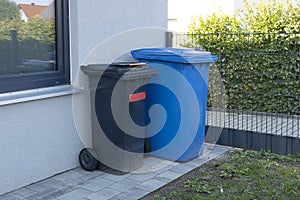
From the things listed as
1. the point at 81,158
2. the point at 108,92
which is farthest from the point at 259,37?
the point at 81,158

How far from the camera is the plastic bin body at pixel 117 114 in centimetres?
427

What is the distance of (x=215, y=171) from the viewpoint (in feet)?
15.1

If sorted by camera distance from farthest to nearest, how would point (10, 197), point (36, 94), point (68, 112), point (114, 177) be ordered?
point (68, 112)
point (114, 177)
point (36, 94)
point (10, 197)

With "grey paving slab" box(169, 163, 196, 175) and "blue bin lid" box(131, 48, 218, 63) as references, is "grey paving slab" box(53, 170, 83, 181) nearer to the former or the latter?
"grey paving slab" box(169, 163, 196, 175)

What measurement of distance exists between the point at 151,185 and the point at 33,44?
77.2 inches

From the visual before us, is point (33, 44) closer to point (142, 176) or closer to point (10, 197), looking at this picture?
point (10, 197)

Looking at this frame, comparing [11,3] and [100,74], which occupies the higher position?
[11,3]

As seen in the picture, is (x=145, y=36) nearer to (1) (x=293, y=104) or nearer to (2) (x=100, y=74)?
(2) (x=100, y=74)

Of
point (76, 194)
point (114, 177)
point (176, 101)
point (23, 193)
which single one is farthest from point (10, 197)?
point (176, 101)

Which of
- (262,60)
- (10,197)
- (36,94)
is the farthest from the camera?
(262,60)

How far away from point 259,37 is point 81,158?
354cm

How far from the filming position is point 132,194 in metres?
3.90

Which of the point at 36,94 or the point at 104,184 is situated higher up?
the point at 36,94

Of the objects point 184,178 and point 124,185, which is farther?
point 184,178
